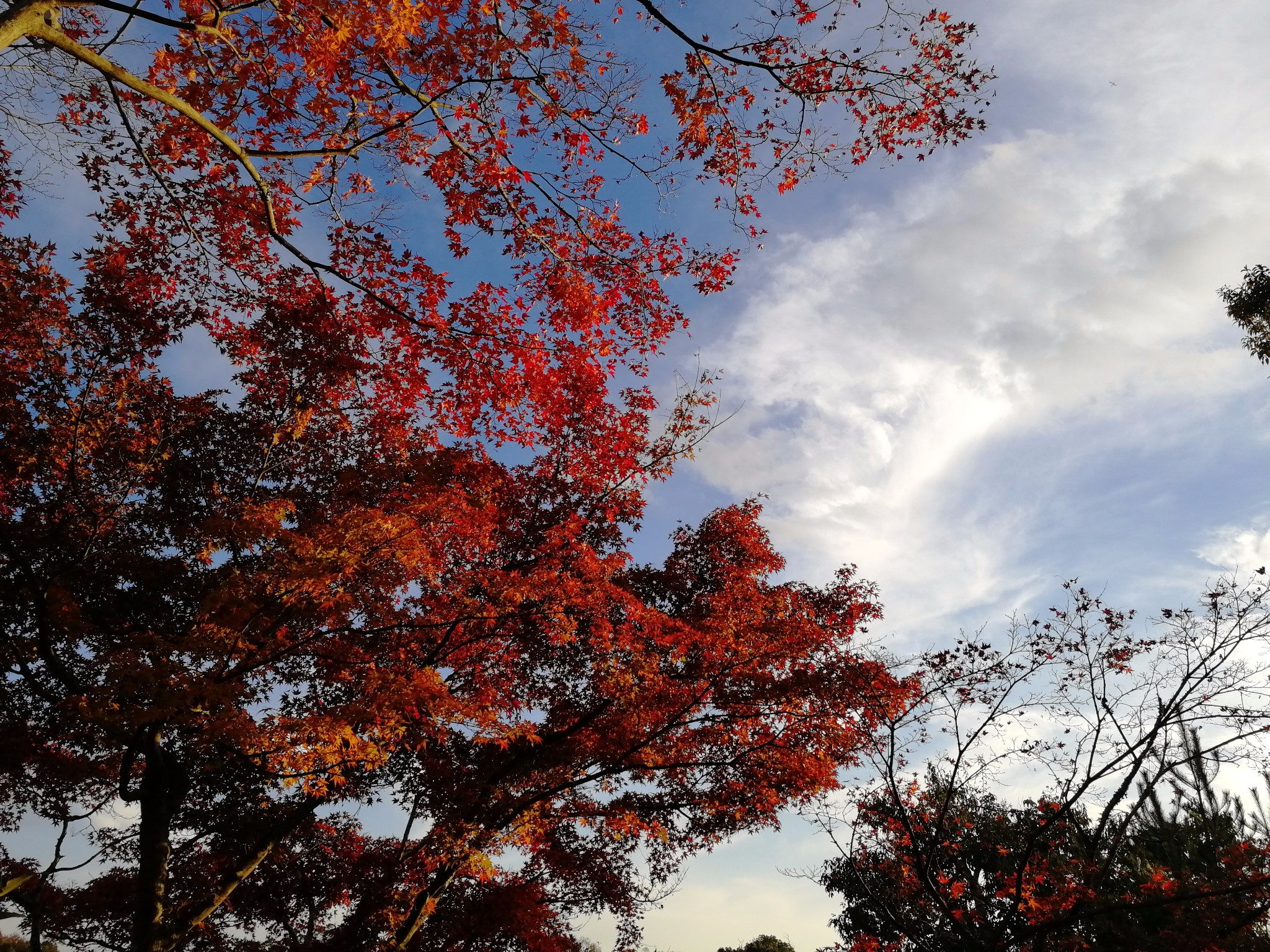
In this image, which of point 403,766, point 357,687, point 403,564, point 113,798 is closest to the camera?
point 403,564

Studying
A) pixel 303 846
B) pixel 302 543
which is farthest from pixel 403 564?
pixel 303 846

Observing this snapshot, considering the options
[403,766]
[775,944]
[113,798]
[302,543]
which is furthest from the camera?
[775,944]

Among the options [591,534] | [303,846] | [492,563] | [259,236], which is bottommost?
[303,846]

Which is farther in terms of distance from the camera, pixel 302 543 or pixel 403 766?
pixel 403 766

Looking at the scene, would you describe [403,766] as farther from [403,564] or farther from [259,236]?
[259,236]

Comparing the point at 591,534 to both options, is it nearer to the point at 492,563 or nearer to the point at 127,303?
the point at 492,563

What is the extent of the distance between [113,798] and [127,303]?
7759 millimetres

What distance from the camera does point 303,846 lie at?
12812mm

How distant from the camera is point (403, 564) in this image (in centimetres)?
930

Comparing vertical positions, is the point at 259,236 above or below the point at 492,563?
above

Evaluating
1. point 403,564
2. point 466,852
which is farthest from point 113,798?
point 403,564

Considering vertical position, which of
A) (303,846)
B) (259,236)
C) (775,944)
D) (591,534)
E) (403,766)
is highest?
(259,236)

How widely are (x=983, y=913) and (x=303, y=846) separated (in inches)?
498

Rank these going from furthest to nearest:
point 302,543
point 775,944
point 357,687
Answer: point 775,944, point 357,687, point 302,543
